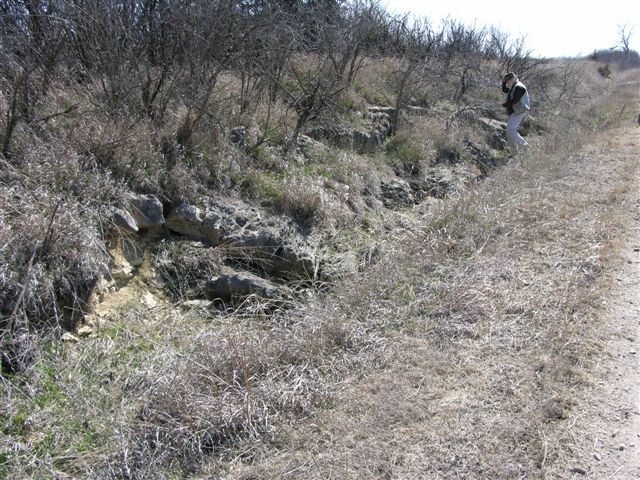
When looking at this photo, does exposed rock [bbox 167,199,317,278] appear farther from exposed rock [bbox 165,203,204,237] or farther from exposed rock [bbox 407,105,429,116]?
exposed rock [bbox 407,105,429,116]

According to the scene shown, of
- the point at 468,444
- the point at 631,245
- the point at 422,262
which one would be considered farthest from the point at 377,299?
the point at 631,245

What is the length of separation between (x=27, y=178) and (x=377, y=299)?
122 inches

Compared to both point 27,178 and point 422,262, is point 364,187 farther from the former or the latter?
point 27,178

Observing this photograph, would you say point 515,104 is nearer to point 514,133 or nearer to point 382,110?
point 514,133

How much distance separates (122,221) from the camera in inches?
200

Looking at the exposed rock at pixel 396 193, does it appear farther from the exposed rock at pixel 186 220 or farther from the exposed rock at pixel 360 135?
the exposed rock at pixel 186 220

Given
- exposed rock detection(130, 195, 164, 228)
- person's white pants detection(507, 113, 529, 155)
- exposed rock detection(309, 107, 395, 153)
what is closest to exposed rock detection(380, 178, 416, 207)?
exposed rock detection(309, 107, 395, 153)

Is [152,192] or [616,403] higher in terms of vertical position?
[152,192]

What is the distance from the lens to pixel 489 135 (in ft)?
44.2

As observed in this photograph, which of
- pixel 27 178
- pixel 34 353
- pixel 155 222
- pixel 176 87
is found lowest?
pixel 34 353

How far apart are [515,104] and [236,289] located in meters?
8.45

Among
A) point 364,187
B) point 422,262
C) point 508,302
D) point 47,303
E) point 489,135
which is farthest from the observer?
point 489,135

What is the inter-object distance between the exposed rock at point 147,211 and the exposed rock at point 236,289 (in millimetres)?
841

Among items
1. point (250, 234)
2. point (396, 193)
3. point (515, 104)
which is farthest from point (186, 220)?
point (515, 104)
